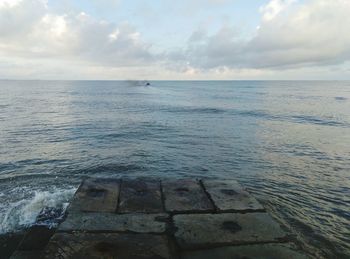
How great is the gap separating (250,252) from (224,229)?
120 cm

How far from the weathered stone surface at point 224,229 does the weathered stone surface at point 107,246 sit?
70cm

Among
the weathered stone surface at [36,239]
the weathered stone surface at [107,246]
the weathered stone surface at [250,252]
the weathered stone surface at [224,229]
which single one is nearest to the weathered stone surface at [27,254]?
the weathered stone surface at [36,239]

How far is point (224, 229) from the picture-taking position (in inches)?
347

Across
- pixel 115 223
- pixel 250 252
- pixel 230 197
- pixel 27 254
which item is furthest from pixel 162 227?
pixel 27 254

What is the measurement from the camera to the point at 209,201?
10781 millimetres

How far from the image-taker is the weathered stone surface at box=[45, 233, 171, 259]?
7.46 m

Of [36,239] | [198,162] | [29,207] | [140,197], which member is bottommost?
[198,162]

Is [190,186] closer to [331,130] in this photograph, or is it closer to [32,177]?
[32,177]

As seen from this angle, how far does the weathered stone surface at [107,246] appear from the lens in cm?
746

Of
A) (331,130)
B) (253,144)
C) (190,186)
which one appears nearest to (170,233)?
(190,186)

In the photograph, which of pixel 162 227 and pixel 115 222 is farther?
pixel 115 222

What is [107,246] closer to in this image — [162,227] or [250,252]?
[162,227]

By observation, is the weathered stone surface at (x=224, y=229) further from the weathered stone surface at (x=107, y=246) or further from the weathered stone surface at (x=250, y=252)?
the weathered stone surface at (x=107, y=246)

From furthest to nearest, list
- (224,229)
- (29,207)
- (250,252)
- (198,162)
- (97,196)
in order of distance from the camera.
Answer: (198,162), (29,207), (97,196), (224,229), (250,252)
